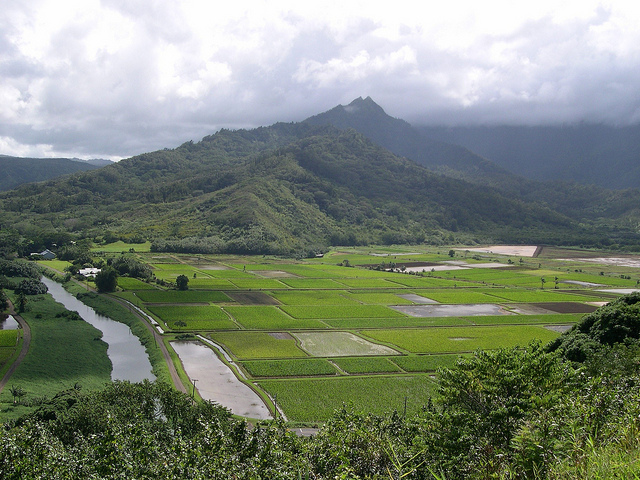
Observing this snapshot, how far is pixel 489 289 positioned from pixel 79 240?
136742mm

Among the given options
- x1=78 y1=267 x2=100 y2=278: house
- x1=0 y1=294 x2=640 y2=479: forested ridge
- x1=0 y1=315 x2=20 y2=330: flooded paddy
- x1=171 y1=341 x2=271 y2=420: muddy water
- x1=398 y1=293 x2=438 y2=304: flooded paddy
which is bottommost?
x1=171 y1=341 x2=271 y2=420: muddy water

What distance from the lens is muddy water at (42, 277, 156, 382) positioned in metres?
54.1

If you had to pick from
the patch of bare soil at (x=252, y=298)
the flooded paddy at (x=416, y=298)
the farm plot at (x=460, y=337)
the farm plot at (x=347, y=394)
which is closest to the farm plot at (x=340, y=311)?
the patch of bare soil at (x=252, y=298)

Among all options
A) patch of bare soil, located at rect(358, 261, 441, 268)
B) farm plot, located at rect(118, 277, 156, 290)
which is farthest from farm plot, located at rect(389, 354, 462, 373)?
patch of bare soil, located at rect(358, 261, 441, 268)

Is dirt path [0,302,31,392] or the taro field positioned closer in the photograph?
dirt path [0,302,31,392]

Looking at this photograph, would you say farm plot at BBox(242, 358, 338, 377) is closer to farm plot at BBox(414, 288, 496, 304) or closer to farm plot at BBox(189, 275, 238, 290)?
farm plot at BBox(189, 275, 238, 290)

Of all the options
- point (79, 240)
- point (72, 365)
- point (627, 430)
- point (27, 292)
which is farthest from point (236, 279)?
point (627, 430)

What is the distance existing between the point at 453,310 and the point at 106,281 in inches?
2639

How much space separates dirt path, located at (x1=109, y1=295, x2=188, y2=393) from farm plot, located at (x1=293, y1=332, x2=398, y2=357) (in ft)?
55.4

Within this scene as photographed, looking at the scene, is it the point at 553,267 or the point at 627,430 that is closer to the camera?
the point at 627,430

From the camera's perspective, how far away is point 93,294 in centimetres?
9269

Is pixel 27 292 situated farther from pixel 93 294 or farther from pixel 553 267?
pixel 553 267

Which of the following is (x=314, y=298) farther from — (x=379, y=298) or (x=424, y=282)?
(x=424, y=282)

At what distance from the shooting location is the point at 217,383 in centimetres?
5009
